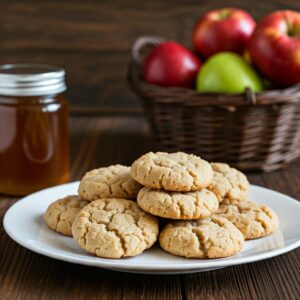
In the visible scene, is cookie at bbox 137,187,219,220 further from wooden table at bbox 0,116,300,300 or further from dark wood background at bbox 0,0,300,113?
dark wood background at bbox 0,0,300,113

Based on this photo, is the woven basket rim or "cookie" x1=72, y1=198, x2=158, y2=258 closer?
"cookie" x1=72, y1=198, x2=158, y2=258

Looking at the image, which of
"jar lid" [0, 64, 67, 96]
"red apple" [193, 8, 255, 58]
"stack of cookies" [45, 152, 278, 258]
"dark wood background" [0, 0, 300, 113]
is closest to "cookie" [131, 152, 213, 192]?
"stack of cookies" [45, 152, 278, 258]

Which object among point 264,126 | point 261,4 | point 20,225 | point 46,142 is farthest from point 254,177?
point 261,4

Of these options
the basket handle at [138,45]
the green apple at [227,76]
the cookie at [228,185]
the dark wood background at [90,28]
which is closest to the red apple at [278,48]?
the green apple at [227,76]

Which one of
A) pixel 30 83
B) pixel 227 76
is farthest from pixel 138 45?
pixel 30 83

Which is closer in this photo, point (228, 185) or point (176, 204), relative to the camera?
point (176, 204)

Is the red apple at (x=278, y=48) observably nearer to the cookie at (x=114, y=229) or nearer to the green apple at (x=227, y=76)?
the green apple at (x=227, y=76)

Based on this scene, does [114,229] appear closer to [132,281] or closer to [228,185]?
[132,281]
